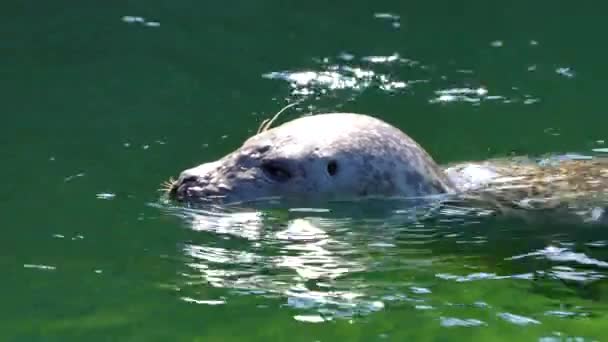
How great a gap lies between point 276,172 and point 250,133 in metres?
2.31

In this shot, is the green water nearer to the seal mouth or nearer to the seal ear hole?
the seal mouth

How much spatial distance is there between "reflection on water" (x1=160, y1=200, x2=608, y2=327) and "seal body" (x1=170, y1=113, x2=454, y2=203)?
0.44 ft

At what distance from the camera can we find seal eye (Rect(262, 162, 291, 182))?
5.96 meters

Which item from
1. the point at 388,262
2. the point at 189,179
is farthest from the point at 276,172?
the point at 388,262

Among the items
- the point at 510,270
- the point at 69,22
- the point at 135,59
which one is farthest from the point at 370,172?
the point at 69,22

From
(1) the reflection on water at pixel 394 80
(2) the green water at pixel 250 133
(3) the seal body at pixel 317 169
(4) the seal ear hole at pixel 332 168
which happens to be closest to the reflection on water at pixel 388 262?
(2) the green water at pixel 250 133

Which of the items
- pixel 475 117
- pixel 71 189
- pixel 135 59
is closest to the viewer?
pixel 71 189

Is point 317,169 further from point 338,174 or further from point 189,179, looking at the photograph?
point 189,179

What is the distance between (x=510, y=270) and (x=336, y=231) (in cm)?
95

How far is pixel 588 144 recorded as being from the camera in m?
7.90

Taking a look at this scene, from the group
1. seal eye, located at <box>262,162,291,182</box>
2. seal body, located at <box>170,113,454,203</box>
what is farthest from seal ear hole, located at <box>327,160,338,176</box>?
seal eye, located at <box>262,162,291,182</box>

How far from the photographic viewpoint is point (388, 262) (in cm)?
516

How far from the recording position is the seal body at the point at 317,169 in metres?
5.94

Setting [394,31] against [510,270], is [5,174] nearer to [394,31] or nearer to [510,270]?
[510,270]
